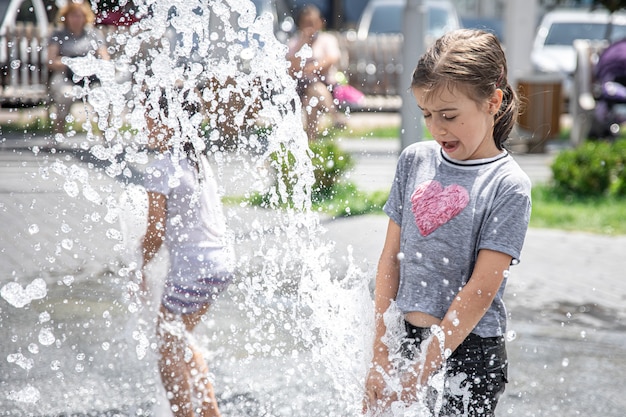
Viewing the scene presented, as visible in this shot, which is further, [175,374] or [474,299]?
[175,374]

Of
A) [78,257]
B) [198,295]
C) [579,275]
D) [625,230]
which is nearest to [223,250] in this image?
[198,295]

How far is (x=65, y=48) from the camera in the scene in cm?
1139

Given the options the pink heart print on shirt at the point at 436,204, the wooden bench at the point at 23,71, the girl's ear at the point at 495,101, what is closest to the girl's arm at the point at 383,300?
the pink heart print on shirt at the point at 436,204

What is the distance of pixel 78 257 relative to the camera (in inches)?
221

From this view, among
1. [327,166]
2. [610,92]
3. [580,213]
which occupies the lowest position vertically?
[580,213]

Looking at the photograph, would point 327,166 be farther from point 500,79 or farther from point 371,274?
point 500,79

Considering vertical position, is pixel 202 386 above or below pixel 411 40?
below

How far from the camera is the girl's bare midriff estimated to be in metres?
2.30

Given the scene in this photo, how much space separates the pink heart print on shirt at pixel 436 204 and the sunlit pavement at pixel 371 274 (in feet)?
1.92

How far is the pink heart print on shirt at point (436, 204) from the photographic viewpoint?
2.27 meters

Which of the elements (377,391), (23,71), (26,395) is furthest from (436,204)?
(23,71)

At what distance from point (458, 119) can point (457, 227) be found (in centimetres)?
26

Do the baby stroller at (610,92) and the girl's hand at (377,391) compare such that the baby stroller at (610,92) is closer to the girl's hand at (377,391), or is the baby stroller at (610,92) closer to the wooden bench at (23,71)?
the wooden bench at (23,71)

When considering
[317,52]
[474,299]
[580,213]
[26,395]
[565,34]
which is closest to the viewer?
[474,299]
